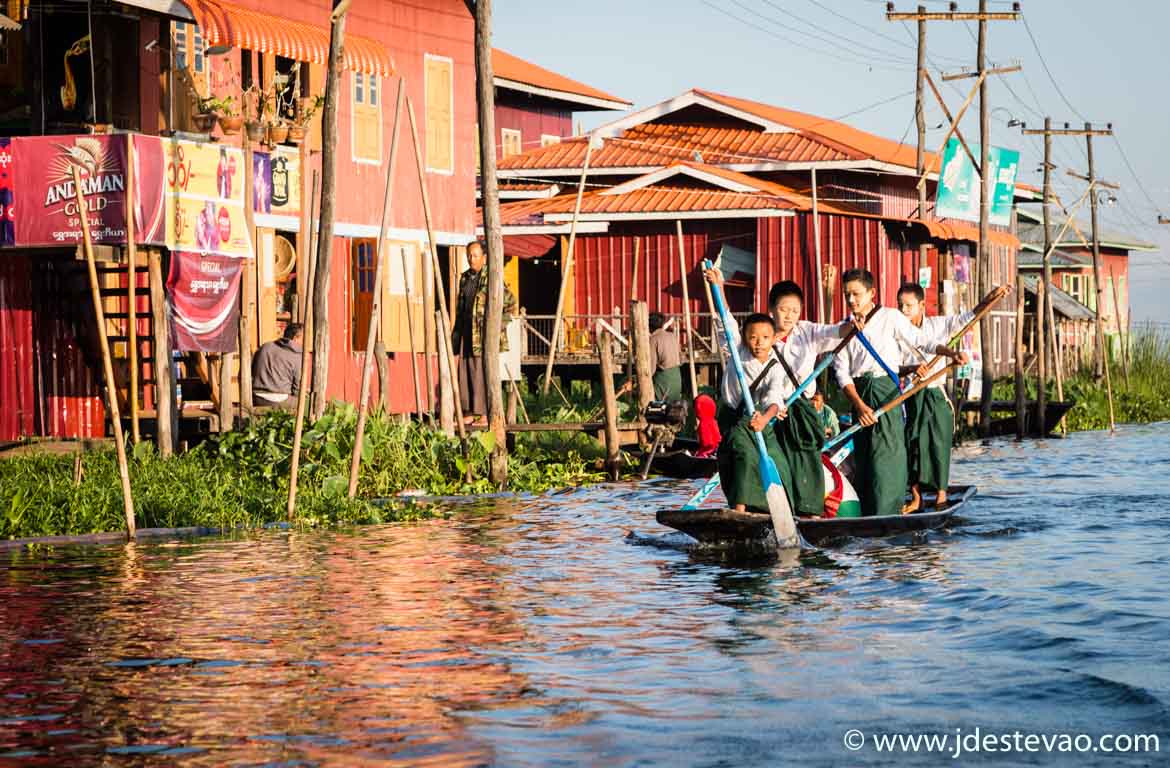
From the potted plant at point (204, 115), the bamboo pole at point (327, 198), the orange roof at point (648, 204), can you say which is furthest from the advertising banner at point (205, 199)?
the orange roof at point (648, 204)

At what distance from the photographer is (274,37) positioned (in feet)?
65.9

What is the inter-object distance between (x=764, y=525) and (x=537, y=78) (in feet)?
101

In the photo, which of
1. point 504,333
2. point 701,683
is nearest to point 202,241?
point 504,333

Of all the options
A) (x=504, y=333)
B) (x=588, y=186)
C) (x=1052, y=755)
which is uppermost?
(x=588, y=186)

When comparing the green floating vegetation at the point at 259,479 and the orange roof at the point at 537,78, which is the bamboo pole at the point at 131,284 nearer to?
the green floating vegetation at the point at 259,479

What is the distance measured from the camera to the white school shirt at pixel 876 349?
14078 millimetres

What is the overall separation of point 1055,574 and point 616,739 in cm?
596

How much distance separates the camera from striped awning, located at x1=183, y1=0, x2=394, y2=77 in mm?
19328

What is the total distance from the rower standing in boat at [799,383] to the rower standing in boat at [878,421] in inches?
23.0

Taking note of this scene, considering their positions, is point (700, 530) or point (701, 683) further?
point (700, 530)

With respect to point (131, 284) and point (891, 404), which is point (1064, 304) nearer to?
point (891, 404)

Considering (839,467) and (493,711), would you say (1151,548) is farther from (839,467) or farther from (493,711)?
(493,711)

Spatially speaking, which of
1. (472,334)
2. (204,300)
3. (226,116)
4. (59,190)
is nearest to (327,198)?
(204,300)

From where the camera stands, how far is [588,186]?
130ft
